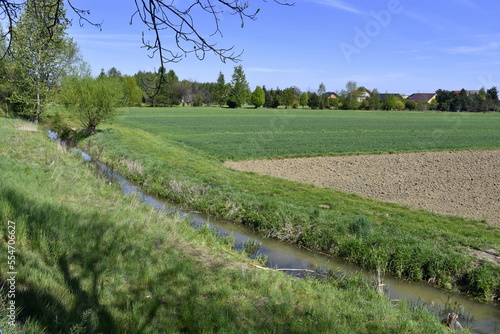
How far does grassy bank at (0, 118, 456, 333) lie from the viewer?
4.43 meters

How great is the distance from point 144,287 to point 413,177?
16.0 meters

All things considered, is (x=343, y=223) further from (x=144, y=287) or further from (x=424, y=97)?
(x=424, y=97)

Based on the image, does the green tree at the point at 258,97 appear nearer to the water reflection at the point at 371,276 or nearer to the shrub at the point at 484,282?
the water reflection at the point at 371,276

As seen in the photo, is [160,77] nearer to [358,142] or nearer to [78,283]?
[78,283]

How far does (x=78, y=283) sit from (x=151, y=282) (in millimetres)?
1028

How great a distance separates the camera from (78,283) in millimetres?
5059

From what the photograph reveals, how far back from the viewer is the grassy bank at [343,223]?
28.0ft

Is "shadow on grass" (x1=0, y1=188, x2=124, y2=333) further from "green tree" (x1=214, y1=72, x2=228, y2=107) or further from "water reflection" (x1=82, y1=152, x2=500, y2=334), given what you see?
"green tree" (x1=214, y1=72, x2=228, y2=107)

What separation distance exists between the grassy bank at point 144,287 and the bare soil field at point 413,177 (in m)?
7.50

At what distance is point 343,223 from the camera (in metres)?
10.4

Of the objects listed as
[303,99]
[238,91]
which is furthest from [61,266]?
[303,99]

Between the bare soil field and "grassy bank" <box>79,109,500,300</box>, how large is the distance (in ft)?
4.53

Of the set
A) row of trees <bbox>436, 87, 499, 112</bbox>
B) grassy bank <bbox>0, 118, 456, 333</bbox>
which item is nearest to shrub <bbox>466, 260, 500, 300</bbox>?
grassy bank <bbox>0, 118, 456, 333</bbox>

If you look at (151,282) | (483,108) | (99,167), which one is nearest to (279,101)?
(483,108)
